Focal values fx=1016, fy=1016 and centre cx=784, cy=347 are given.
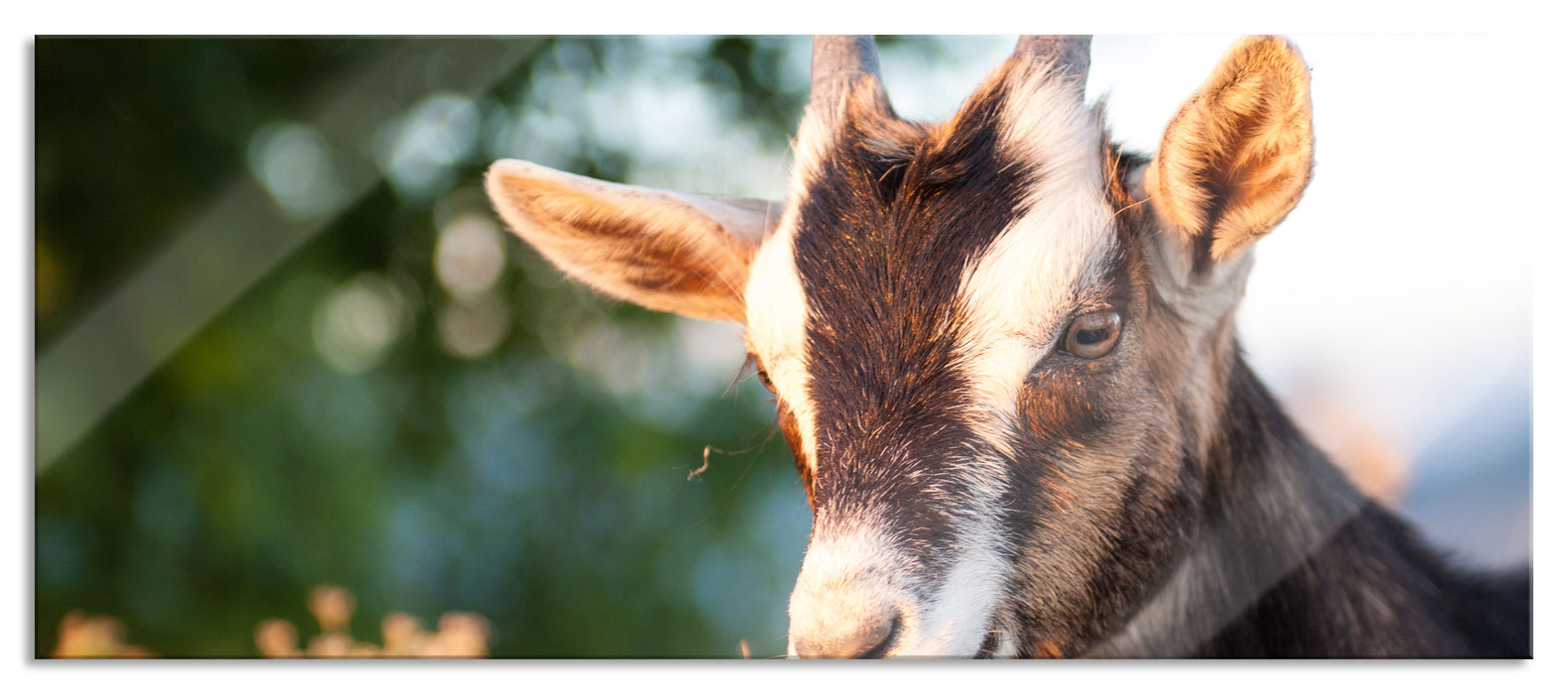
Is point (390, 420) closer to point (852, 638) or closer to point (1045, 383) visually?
point (852, 638)

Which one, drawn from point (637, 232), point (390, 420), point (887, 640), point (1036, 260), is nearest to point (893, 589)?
point (887, 640)

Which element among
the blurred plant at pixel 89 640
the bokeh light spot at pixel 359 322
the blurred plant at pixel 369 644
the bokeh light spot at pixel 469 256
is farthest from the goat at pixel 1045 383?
the blurred plant at pixel 89 640

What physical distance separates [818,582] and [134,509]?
150 centimetres

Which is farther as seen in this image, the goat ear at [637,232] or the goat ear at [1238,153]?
the goat ear at [637,232]

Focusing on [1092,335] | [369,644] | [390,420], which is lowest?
[369,644]

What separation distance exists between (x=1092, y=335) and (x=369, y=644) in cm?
147

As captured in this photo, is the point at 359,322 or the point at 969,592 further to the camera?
the point at 359,322

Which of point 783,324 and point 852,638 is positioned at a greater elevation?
point 783,324

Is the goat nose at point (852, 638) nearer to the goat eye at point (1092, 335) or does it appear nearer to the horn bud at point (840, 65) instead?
the goat eye at point (1092, 335)

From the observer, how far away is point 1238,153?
1265mm

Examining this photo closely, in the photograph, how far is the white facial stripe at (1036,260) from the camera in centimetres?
127

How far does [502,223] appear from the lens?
193 cm

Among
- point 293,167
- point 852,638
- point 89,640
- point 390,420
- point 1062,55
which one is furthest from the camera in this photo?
point 390,420

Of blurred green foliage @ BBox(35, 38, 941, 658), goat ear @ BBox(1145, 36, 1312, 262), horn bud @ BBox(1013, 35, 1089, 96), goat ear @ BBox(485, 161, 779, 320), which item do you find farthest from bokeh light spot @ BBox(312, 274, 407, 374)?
goat ear @ BBox(1145, 36, 1312, 262)
